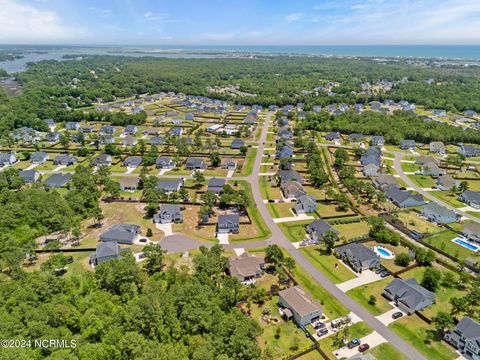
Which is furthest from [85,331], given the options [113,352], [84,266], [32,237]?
[32,237]

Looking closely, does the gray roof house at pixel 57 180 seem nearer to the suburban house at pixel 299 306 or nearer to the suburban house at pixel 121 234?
the suburban house at pixel 121 234

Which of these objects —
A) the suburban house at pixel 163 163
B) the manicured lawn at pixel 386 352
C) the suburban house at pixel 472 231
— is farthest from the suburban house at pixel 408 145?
the manicured lawn at pixel 386 352

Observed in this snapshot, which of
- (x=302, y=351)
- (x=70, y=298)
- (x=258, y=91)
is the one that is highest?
(x=258, y=91)

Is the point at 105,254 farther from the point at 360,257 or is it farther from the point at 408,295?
the point at 408,295

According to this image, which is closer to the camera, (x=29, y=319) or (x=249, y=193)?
(x=29, y=319)

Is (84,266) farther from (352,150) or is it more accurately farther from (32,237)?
(352,150)

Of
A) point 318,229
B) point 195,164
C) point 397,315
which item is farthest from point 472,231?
point 195,164

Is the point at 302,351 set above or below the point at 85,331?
below
